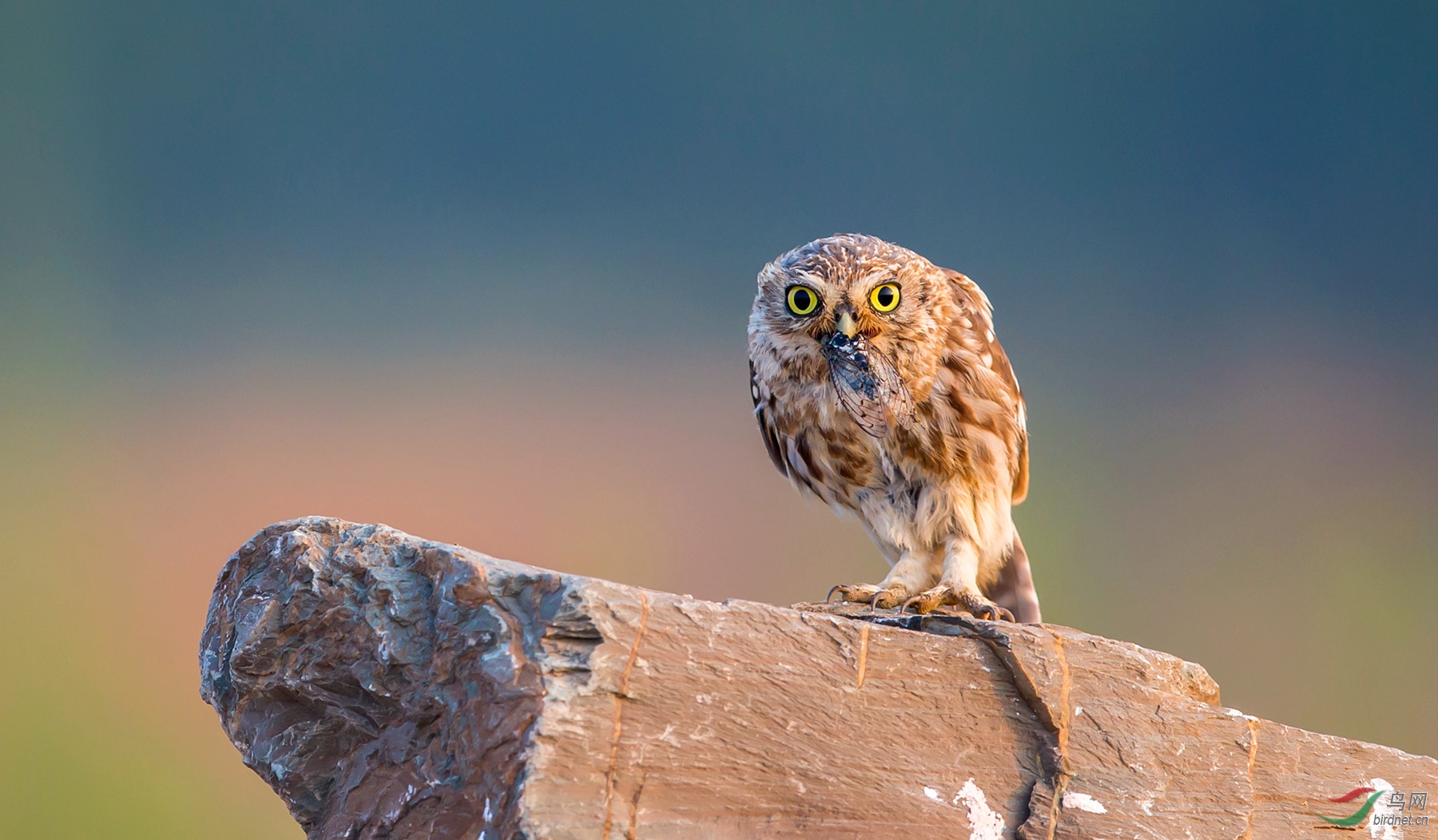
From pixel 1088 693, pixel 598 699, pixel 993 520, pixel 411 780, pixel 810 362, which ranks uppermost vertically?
pixel 810 362

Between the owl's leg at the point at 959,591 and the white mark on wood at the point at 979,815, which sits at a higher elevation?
the owl's leg at the point at 959,591

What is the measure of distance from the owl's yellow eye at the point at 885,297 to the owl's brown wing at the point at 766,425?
16.8 inches

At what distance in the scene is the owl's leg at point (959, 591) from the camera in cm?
253

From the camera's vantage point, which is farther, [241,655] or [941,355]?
[941,355]

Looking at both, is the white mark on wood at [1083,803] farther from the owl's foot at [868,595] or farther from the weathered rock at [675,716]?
the owl's foot at [868,595]

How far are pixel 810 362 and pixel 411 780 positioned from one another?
1.24 metres

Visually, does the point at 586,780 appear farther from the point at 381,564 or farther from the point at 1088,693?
the point at 1088,693

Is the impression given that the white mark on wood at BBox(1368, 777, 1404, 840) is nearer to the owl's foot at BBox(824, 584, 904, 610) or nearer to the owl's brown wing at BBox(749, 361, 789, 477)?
the owl's foot at BBox(824, 584, 904, 610)

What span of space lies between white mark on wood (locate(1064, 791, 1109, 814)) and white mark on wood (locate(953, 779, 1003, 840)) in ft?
0.43

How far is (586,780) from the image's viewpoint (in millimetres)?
1751

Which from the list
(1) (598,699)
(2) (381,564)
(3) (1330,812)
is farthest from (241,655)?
(3) (1330,812)

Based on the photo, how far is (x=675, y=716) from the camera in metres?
1.84

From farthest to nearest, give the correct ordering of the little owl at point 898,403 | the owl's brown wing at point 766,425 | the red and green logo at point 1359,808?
the owl's brown wing at point 766,425 → the little owl at point 898,403 → the red and green logo at point 1359,808

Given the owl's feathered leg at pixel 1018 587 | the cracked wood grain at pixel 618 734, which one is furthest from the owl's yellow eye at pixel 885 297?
the cracked wood grain at pixel 618 734
